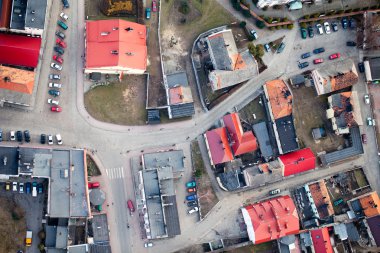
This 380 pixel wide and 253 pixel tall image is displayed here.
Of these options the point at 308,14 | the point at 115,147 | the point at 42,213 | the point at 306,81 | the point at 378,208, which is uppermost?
the point at 308,14

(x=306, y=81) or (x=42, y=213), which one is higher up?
(x=306, y=81)

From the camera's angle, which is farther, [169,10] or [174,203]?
[169,10]

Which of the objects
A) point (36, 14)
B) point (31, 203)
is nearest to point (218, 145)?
point (31, 203)

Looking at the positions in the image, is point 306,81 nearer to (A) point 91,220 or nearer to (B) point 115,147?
(B) point 115,147

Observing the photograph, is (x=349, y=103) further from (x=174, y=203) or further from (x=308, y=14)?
(x=174, y=203)

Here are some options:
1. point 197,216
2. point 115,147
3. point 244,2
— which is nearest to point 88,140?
point 115,147

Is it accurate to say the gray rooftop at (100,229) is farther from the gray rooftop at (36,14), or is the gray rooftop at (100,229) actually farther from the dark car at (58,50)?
the gray rooftop at (36,14)
